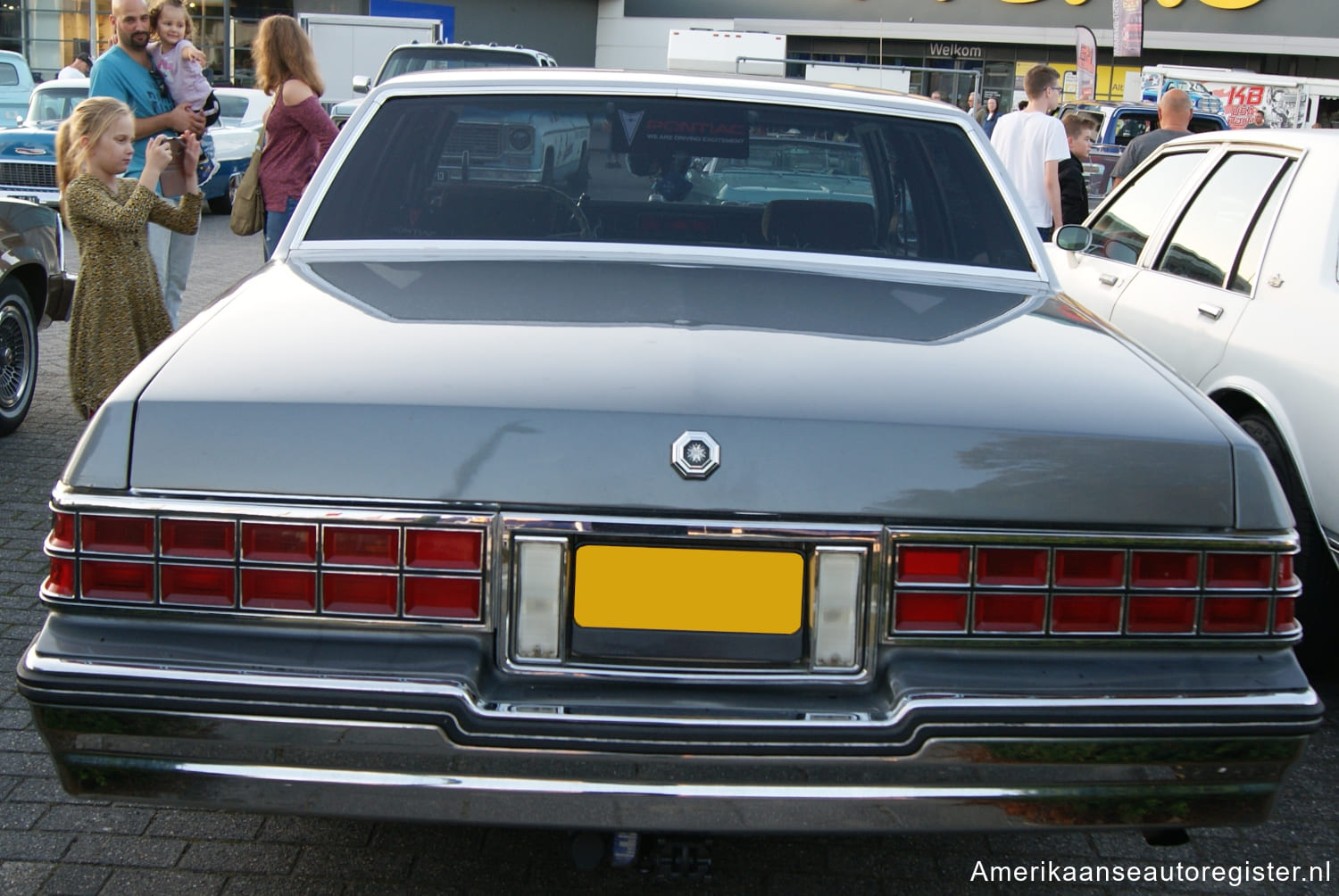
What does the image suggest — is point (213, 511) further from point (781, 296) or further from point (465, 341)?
point (781, 296)

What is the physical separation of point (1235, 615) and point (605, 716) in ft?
3.30

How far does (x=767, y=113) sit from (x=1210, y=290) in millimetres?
1897

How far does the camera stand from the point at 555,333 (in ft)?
7.66

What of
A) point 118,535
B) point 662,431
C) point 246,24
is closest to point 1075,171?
point 662,431

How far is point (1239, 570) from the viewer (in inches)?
81.9

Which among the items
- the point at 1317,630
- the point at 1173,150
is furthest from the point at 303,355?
the point at 1173,150

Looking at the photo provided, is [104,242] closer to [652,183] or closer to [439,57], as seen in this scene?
[652,183]

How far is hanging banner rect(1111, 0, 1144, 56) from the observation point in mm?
24562

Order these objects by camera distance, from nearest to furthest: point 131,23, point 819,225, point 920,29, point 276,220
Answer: point 819,225 → point 131,23 → point 276,220 → point 920,29

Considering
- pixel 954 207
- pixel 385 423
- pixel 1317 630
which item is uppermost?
pixel 954 207

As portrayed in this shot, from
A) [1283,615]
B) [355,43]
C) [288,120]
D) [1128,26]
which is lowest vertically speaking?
[1283,615]

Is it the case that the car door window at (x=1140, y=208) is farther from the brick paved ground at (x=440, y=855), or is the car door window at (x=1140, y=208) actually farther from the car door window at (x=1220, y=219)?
the brick paved ground at (x=440, y=855)

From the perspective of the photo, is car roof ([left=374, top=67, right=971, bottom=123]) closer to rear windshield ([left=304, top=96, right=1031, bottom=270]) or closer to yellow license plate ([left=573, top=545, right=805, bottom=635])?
rear windshield ([left=304, top=96, right=1031, bottom=270])

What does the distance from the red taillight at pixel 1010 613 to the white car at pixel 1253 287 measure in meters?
1.82
